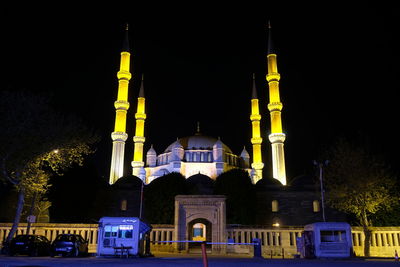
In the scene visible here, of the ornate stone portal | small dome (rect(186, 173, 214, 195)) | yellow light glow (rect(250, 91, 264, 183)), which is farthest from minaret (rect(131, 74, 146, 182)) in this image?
the ornate stone portal

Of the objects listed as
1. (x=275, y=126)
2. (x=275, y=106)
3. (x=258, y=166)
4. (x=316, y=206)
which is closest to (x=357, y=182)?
(x=316, y=206)

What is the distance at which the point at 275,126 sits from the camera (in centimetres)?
4691

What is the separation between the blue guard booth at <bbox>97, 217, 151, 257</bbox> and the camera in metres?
15.2

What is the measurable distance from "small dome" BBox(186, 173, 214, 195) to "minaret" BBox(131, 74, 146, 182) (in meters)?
11.6

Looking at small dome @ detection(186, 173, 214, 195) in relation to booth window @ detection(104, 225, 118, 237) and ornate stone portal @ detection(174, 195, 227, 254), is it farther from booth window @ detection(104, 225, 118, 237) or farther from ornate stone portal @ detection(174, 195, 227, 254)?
booth window @ detection(104, 225, 118, 237)

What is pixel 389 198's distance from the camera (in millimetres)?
27047

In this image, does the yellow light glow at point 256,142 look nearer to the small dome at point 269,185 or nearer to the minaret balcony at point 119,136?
the small dome at point 269,185

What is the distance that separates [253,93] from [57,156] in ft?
144

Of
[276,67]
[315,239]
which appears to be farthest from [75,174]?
[276,67]

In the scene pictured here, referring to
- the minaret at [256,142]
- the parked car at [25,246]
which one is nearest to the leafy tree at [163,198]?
the parked car at [25,246]

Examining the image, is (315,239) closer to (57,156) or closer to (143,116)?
(57,156)

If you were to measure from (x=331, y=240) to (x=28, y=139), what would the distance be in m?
14.8

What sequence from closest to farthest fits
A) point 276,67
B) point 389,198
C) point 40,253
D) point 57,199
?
point 40,253, point 389,198, point 57,199, point 276,67

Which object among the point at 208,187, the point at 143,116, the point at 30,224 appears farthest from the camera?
the point at 143,116
